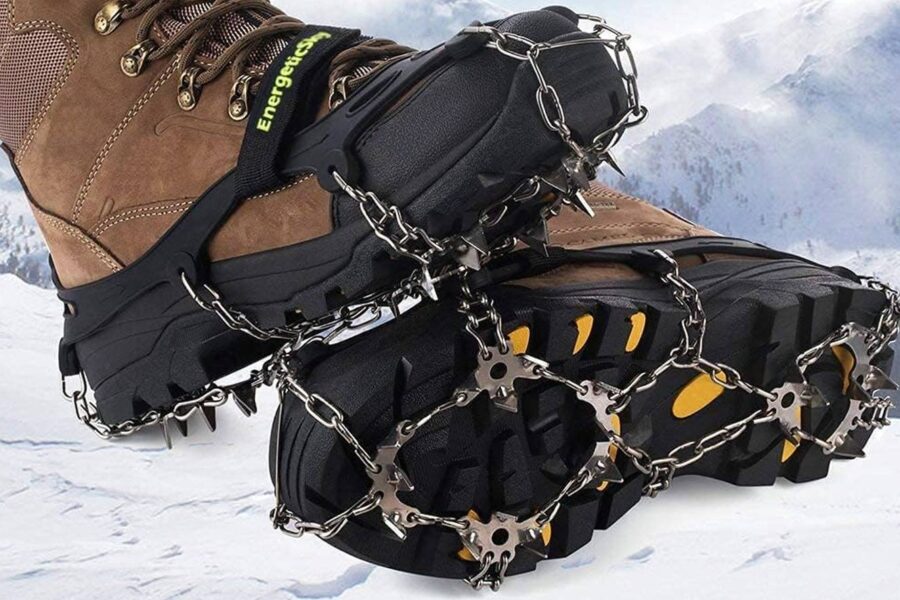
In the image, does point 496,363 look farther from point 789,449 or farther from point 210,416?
point 210,416

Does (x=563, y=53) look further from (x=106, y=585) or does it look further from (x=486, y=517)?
(x=106, y=585)

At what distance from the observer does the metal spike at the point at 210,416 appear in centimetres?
184

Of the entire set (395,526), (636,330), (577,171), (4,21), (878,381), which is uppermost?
(4,21)

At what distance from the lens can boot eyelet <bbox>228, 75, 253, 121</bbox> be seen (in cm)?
141

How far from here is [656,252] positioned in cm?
146

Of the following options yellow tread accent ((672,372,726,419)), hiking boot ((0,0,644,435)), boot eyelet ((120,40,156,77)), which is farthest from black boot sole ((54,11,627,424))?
yellow tread accent ((672,372,726,419))

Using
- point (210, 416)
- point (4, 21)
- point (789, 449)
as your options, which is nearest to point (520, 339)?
point (789, 449)

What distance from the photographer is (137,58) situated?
1510 millimetres

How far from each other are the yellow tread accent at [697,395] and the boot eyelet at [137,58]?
0.82m

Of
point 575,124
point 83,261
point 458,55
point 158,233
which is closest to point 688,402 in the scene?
point 575,124

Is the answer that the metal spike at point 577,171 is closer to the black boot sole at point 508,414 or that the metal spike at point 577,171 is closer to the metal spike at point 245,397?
the black boot sole at point 508,414

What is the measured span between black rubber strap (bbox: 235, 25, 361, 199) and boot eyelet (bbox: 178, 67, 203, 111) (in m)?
0.12

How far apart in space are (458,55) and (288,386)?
43cm

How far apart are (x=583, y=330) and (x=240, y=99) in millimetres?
511
